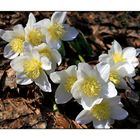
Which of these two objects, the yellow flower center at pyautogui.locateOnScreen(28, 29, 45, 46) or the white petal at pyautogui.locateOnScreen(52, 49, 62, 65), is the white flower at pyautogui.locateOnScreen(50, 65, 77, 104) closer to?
the white petal at pyautogui.locateOnScreen(52, 49, 62, 65)

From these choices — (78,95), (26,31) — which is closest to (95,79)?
(78,95)

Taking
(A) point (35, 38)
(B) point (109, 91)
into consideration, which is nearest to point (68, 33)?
(A) point (35, 38)

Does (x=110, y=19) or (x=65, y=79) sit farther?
(x=110, y=19)

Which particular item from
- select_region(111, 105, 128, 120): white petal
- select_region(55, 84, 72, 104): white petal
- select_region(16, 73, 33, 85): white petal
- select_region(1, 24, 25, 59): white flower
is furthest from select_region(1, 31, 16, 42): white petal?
select_region(111, 105, 128, 120): white petal

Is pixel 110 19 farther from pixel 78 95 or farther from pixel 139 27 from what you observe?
→ pixel 78 95

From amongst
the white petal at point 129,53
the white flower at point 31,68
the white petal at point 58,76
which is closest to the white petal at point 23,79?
the white flower at point 31,68

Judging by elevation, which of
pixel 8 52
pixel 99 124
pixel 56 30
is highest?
pixel 56 30

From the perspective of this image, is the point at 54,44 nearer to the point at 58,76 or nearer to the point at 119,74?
the point at 58,76
